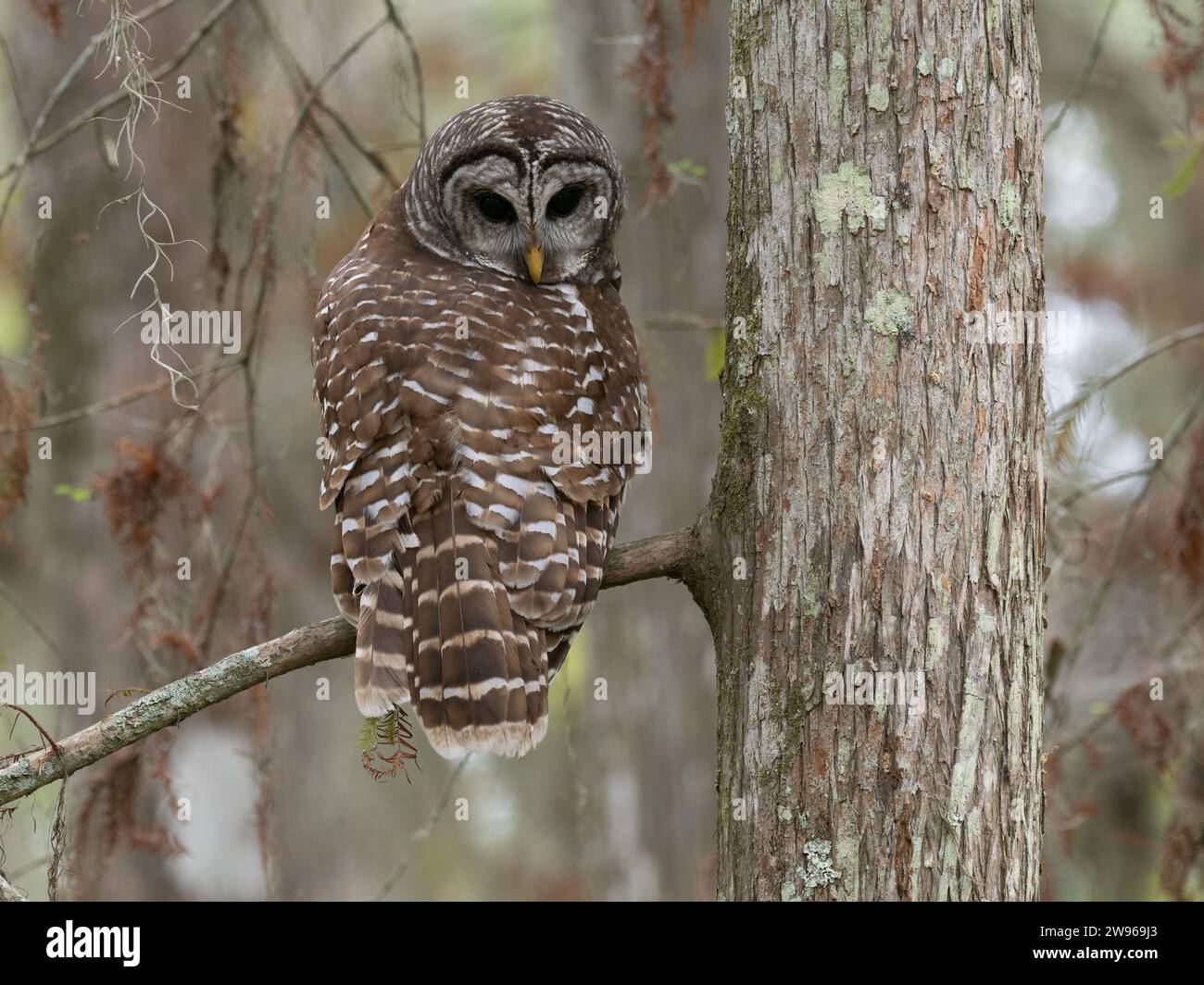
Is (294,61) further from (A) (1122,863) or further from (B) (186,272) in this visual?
(A) (1122,863)

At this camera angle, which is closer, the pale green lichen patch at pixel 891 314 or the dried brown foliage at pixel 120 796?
the pale green lichen patch at pixel 891 314

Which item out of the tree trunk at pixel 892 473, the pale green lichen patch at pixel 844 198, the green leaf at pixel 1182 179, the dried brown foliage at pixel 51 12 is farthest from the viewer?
the green leaf at pixel 1182 179

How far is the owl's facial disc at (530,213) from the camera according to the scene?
4.31 meters

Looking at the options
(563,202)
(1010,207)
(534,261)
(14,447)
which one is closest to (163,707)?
(14,447)

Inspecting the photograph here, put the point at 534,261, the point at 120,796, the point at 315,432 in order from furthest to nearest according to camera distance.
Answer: the point at 315,432
the point at 120,796
the point at 534,261

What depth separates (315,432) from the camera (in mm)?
12117

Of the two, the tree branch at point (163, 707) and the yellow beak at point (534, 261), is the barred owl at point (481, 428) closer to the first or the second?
the yellow beak at point (534, 261)

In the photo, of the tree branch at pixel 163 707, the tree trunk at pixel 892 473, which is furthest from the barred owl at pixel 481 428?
the tree trunk at pixel 892 473

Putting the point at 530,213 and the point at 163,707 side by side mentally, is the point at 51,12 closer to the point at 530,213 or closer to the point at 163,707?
the point at 530,213

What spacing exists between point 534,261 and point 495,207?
310 millimetres

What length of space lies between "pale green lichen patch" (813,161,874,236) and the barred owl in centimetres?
111

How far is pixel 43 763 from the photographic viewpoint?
3.12 metres

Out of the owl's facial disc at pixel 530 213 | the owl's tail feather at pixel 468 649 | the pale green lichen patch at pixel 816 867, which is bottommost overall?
the pale green lichen patch at pixel 816 867

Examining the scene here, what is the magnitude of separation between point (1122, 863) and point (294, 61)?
7.19 metres
